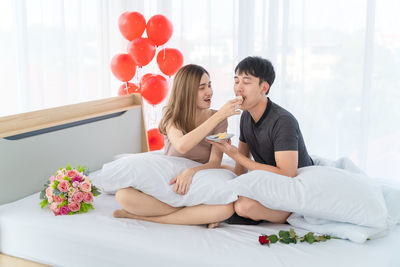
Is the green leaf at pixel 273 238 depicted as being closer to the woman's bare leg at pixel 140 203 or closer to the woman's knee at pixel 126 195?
the woman's bare leg at pixel 140 203

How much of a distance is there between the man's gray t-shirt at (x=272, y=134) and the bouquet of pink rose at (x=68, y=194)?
78 centimetres

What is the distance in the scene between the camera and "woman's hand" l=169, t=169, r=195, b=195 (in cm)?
188

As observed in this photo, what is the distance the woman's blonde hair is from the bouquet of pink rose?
49cm

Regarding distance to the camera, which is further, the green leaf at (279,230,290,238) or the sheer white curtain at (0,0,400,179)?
the sheer white curtain at (0,0,400,179)

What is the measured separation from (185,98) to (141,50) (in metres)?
1.24

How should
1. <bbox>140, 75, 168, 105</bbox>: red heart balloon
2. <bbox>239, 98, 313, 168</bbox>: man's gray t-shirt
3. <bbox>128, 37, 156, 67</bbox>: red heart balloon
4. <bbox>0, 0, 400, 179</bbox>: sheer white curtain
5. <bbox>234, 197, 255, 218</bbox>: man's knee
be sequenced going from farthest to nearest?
<bbox>140, 75, 168, 105</bbox>: red heart balloon → <bbox>128, 37, 156, 67</bbox>: red heart balloon → <bbox>0, 0, 400, 179</bbox>: sheer white curtain → <bbox>239, 98, 313, 168</bbox>: man's gray t-shirt → <bbox>234, 197, 255, 218</bbox>: man's knee

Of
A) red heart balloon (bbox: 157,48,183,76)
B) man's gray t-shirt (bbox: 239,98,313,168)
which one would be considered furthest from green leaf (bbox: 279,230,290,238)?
red heart balloon (bbox: 157,48,183,76)

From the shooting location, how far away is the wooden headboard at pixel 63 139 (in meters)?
2.16

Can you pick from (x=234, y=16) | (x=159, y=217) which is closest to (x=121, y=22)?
(x=234, y=16)

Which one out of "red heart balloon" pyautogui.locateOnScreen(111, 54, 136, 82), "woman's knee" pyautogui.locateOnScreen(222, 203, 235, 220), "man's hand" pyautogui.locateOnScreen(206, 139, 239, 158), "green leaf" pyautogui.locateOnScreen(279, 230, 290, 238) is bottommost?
"green leaf" pyautogui.locateOnScreen(279, 230, 290, 238)

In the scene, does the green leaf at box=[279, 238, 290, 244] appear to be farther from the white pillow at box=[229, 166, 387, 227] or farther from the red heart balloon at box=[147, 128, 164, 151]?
the red heart balloon at box=[147, 128, 164, 151]

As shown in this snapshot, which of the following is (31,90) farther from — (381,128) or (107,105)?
(381,128)

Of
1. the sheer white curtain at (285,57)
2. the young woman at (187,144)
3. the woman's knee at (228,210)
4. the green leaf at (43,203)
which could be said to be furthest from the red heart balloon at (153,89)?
the woman's knee at (228,210)

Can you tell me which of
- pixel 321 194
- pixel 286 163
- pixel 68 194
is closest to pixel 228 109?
pixel 286 163
